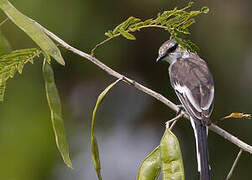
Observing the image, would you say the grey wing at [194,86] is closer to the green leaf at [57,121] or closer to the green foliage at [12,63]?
the green leaf at [57,121]

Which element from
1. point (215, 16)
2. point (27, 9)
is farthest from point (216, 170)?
point (27, 9)

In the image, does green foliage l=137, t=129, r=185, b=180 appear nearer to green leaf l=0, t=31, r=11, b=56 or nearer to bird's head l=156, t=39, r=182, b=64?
green leaf l=0, t=31, r=11, b=56

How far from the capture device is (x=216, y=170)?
216 inches

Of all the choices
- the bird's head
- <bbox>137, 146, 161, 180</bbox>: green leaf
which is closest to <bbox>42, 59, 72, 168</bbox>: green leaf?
<bbox>137, 146, 161, 180</bbox>: green leaf

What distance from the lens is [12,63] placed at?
2342 mm

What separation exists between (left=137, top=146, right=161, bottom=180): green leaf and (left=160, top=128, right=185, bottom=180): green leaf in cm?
6

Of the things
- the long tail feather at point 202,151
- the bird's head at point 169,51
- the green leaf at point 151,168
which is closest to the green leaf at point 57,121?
the green leaf at point 151,168

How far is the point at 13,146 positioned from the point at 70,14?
138 cm

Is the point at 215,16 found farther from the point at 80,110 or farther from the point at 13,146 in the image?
the point at 13,146

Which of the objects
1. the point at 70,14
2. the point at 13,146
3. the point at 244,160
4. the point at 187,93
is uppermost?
the point at 70,14

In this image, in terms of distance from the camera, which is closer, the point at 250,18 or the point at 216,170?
the point at 216,170

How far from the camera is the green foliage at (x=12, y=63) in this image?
2.31 m

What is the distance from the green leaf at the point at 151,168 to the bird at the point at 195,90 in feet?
2.36

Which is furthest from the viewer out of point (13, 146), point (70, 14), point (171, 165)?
point (70, 14)
